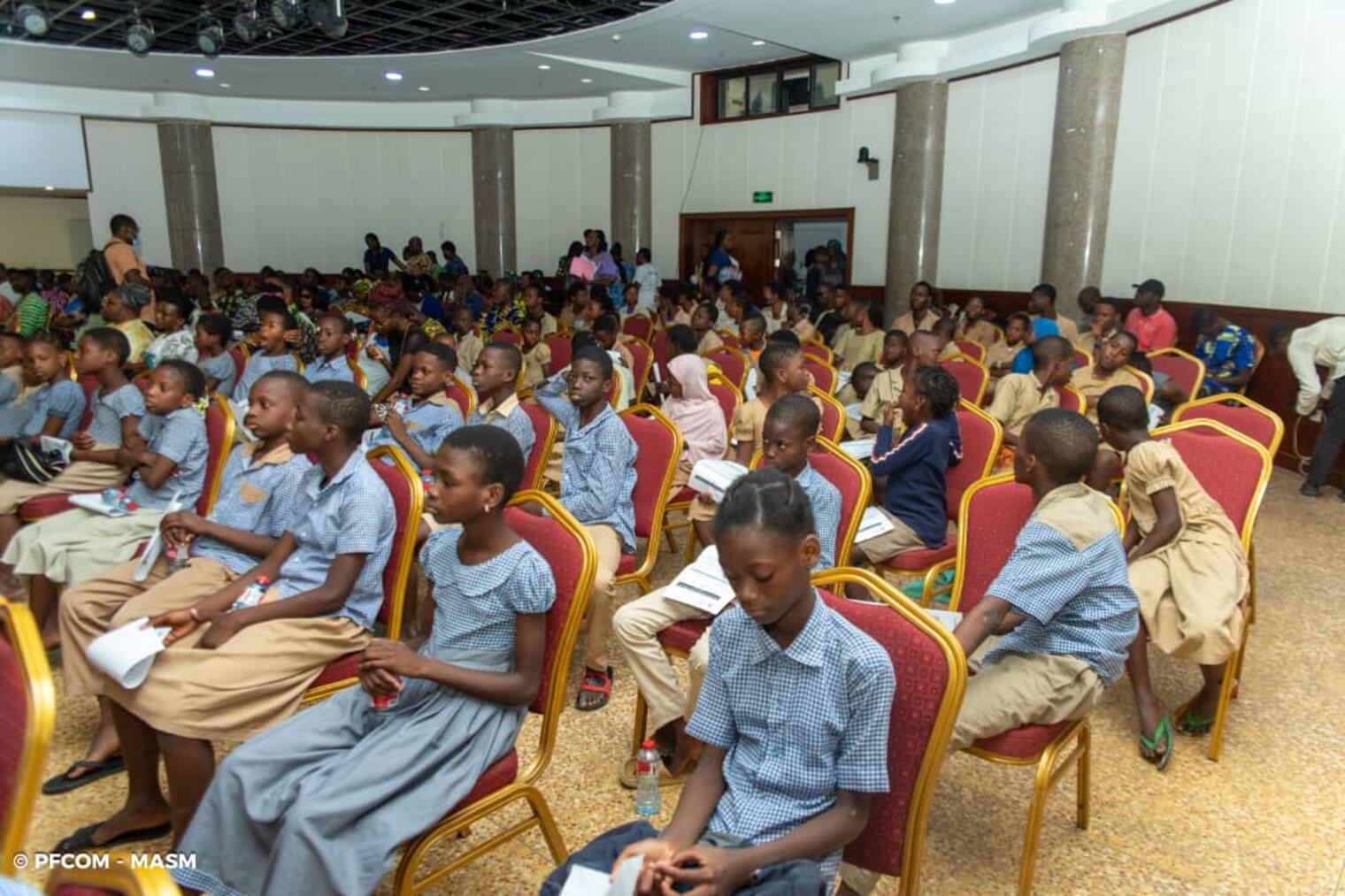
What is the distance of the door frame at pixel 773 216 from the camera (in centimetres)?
1192

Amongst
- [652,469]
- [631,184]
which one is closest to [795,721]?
[652,469]

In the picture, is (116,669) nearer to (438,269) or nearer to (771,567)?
(771,567)

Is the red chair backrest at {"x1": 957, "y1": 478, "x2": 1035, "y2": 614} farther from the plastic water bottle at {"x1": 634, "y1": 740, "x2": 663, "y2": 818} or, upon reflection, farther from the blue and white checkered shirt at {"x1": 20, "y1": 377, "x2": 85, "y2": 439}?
the blue and white checkered shirt at {"x1": 20, "y1": 377, "x2": 85, "y2": 439}

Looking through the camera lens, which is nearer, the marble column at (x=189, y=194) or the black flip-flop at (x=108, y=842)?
the black flip-flop at (x=108, y=842)

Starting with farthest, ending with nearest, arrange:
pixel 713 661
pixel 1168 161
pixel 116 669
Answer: pixel 1168 161 < pixel 116 669 < pixel 713 661

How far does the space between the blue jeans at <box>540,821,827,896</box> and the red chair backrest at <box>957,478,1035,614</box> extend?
1.32 m

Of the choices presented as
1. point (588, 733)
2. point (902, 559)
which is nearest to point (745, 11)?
point (902, 559)

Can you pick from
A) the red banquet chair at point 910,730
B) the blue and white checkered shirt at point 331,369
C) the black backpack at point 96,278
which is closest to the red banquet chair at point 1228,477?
the red banquet chair at point 910,730

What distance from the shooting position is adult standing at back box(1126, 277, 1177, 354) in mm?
6984

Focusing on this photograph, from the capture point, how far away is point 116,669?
1999 mm

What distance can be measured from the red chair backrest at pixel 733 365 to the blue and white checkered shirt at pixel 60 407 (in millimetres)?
3497

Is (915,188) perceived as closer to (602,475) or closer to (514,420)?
(514,420)

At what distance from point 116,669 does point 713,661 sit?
4.60ft

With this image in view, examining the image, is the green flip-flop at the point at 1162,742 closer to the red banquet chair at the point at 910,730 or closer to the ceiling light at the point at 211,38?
the red banquet chair at the point at 910,730
